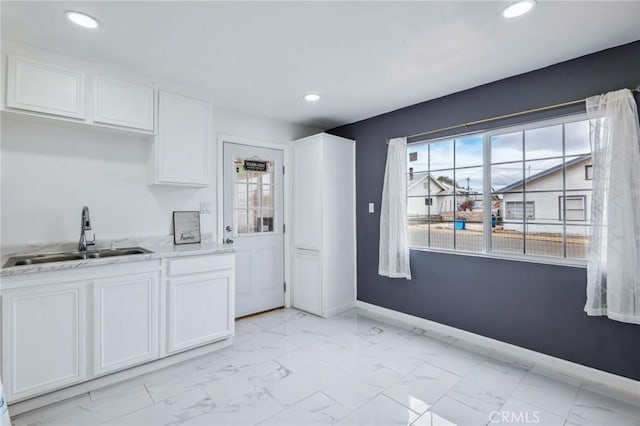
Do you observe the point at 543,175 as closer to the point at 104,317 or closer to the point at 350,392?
the point at 350,392

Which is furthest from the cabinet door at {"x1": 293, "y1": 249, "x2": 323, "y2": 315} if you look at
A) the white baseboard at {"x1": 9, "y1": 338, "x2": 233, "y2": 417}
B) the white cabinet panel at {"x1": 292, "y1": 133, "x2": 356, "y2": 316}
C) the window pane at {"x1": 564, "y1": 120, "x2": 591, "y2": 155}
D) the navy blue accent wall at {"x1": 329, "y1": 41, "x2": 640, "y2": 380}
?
the window pane at {"x1": 564, "y1": 120, "x2": 591, "y2": 155}

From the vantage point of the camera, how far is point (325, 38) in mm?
2055

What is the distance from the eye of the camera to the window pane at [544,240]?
8.12 feet

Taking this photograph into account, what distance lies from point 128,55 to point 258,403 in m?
2.63

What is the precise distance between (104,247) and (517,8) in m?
3.41

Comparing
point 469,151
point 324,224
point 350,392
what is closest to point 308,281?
point 324,224

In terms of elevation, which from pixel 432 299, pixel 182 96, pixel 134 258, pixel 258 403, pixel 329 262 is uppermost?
pixel 182 96

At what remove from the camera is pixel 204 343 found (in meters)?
2.66

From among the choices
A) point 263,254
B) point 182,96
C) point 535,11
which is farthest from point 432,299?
point 182,96

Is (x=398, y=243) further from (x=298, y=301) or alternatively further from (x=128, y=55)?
(x=128, y=55)

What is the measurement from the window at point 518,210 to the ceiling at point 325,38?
1103mm

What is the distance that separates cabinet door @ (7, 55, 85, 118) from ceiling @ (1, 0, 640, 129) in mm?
154

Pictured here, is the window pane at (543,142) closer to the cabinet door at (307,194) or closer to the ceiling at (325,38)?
the ceiling at (325,38)

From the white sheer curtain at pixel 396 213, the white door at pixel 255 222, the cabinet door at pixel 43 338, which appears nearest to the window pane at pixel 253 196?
the white door at pixel 255 222
